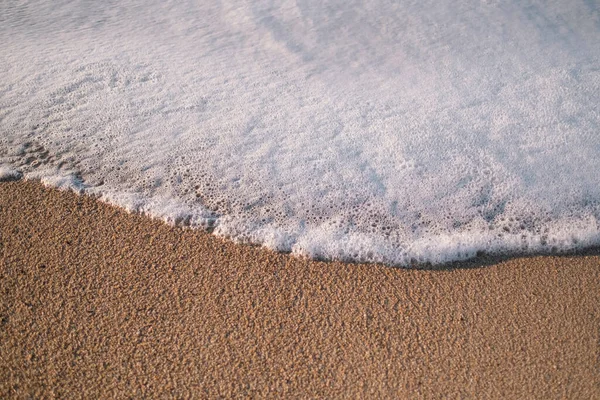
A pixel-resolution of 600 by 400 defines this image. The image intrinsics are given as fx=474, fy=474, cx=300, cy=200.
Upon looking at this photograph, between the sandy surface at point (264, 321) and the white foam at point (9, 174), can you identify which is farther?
the white foam at point (9, 174)

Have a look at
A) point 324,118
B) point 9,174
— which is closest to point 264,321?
point 324,118

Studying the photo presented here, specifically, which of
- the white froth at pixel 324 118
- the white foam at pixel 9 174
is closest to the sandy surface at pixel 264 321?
the white froth at pixel 324 118

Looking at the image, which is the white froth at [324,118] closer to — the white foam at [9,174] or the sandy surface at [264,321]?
the white foam at [9,174]

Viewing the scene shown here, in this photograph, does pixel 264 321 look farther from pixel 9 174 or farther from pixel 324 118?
pixel 9 174

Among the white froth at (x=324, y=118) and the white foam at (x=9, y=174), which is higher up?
the white foam at (x=9, y=174)

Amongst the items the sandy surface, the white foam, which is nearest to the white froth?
the white foam

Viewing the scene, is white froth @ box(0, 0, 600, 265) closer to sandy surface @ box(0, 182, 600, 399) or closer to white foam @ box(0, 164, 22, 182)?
white foam @ box(0, 164, 22, 182)

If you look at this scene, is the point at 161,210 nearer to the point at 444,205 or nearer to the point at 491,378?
the point at 444,205

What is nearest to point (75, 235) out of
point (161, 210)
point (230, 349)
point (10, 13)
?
point (161, 210)
